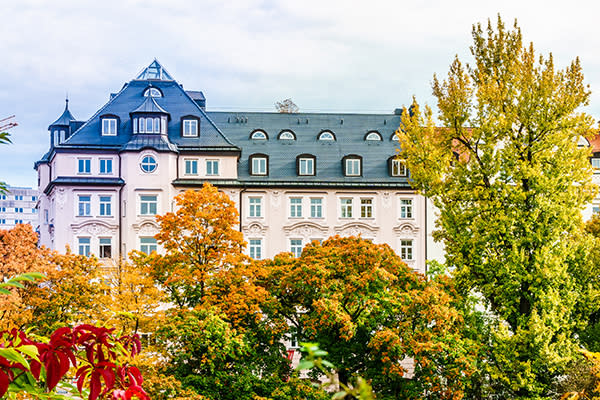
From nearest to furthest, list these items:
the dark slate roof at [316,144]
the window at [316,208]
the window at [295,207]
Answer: the window at [295,207]
the window at [316,208]
the dark slate roof at [316,144]

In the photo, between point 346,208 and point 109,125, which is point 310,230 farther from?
point 109,125

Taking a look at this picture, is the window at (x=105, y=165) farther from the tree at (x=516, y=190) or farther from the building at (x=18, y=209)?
the building at (x=18, y=209)

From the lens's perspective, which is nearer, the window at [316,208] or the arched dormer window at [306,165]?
the window at [316,208]

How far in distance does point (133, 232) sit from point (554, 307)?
28609 millimetres

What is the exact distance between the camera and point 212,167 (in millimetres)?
41031

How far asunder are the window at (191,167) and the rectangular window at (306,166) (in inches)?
295

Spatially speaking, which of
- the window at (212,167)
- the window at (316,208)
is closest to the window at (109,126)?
the window at (212,167)

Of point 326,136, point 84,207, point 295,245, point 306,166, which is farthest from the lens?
point 326,136

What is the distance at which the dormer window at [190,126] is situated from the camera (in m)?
41.4

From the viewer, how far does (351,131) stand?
45.7 metres

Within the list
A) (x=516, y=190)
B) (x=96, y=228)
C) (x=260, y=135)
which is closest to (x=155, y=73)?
(x=260, y=135)

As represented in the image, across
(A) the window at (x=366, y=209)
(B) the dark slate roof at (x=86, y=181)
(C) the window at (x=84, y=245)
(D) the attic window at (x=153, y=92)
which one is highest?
(D) the attic window at (x=153, y=92)

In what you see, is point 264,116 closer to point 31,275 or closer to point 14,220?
point 31,275

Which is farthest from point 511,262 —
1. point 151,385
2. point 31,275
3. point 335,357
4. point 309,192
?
point 309,192
